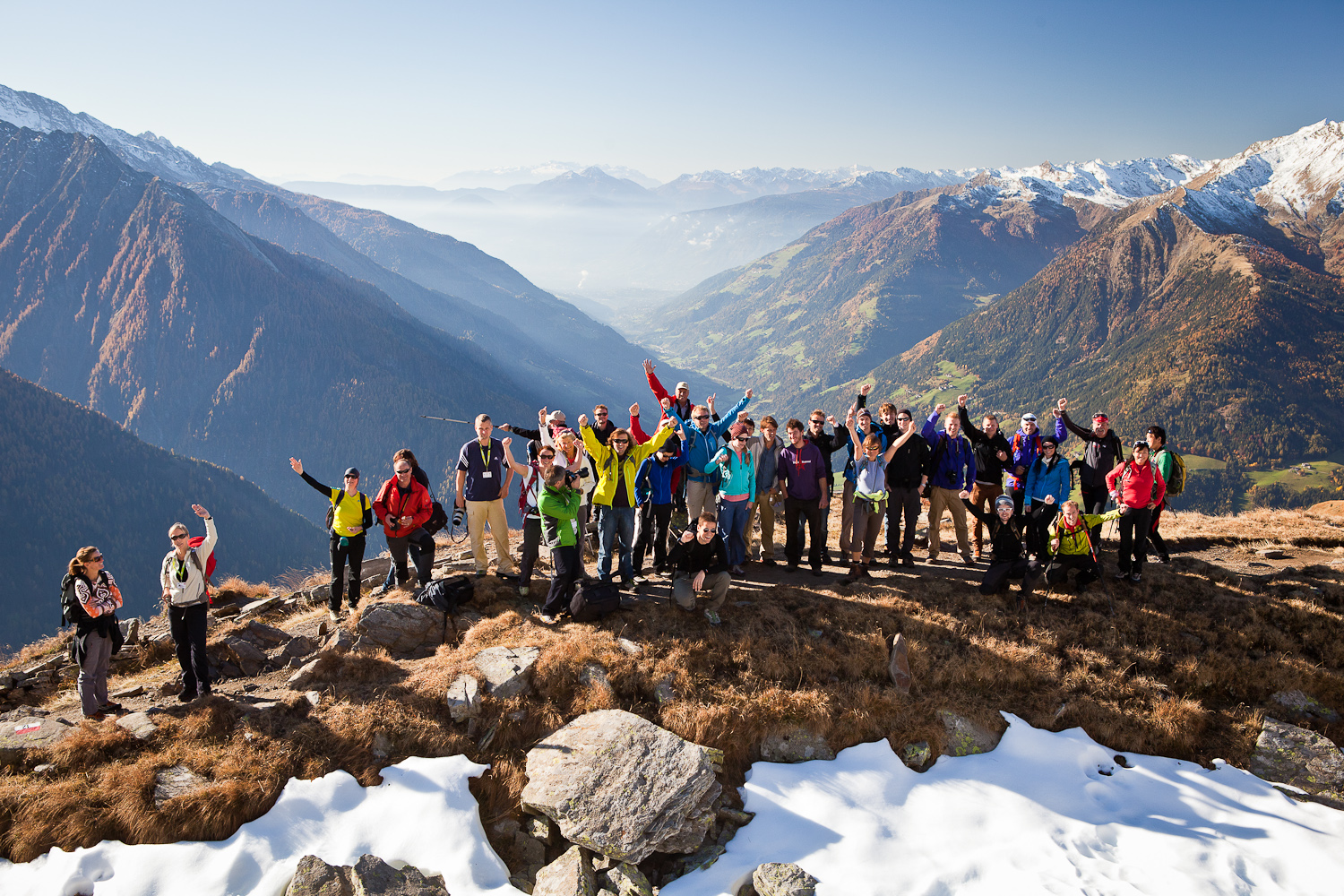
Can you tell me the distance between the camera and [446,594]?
11.6 m

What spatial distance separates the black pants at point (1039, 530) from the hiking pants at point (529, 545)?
984cm

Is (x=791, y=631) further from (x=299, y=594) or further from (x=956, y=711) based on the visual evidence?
(x=299, y=594)

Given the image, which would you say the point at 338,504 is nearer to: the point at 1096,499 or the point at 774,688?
the point at 774,688

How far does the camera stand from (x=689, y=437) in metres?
12.5

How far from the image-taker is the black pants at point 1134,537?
12578 millimetres

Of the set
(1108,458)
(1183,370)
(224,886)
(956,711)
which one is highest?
(1183,370)

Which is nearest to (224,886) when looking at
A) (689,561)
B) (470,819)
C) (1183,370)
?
(470,819)

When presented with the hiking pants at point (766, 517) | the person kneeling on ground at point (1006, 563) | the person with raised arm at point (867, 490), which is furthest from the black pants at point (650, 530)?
the person kneeling on ground at point (1006, 563)

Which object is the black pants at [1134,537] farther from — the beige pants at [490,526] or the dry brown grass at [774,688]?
the beige pants at [490,526]

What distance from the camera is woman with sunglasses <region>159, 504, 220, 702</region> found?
899 cm

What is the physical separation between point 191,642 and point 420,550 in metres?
3.83

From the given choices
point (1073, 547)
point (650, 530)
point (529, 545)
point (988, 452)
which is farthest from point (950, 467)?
point (529, 545)

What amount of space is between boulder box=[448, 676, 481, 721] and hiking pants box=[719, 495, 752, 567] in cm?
529

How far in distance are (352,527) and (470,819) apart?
6.03 m
